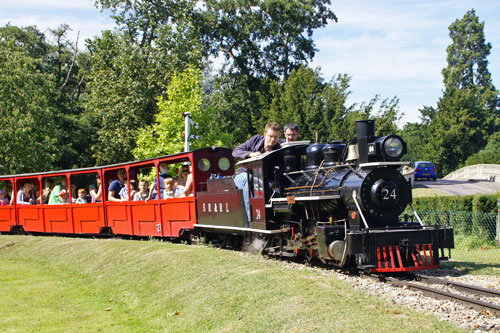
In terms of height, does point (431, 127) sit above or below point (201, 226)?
above

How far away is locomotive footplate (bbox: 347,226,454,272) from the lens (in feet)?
27.3

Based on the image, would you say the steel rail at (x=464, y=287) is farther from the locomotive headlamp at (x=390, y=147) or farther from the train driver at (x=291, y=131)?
the train driver at (x=291, y=131)

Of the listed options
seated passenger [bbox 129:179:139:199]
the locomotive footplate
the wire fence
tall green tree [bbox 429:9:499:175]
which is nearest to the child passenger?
seated passenger [bbox 129:179:139:199]

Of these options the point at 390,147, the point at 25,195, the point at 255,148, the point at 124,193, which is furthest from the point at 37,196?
the point at 390,147

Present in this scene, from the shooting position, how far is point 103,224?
1794 centimetres

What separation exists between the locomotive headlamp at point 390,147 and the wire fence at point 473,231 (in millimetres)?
5201

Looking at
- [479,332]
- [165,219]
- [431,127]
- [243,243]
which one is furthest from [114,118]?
[431,127]

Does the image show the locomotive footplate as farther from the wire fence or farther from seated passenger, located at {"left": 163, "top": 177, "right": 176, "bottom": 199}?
seated passenger, located at {"left": 163, "top": 177, "right": 176, "bottom": 199}

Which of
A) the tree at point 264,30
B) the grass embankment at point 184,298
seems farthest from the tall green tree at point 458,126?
the grass embankment at point 184,298

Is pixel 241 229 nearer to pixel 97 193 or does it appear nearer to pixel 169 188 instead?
pixel 169 188

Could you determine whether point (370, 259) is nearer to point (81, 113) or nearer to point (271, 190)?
point (271, 190)

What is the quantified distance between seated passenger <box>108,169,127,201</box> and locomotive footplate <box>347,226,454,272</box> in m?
10.8

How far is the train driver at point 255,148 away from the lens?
11086 mm

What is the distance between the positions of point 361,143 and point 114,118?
994 inches
